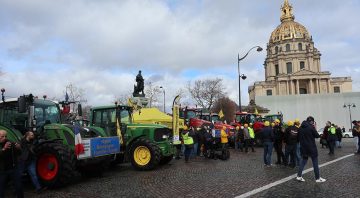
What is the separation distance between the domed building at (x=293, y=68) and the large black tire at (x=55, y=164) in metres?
117

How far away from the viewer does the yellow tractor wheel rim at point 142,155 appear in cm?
1462

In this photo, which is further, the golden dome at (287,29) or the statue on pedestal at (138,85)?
the golden dome at (287,29)

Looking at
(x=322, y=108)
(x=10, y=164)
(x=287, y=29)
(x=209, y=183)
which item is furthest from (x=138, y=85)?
(x=287, y=29)

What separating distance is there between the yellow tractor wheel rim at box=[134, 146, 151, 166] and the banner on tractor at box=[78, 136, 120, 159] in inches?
60.2

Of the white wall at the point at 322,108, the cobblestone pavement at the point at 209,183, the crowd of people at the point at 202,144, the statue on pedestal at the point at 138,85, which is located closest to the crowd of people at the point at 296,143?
the cobblestone pavement at the point at 209,183

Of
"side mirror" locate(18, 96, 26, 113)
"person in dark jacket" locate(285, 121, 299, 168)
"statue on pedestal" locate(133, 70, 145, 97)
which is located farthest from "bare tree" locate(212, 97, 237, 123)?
"side mirror" locate(18, 96, 26, 113)

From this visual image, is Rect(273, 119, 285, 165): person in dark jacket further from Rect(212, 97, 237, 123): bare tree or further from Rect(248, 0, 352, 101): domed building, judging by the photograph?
Rect(248, 0, 352, 101): domed building

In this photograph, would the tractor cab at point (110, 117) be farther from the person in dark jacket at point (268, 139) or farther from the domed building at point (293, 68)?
the domed building at point (293, 68)

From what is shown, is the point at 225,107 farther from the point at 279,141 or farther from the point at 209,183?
the point at 209,183

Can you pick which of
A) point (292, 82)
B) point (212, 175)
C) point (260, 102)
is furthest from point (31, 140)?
point (292, 82)

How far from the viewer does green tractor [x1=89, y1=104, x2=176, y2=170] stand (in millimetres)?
14609

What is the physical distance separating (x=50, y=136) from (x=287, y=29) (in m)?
127

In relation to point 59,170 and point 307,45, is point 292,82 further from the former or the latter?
point 59,170

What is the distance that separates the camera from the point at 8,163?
27.2 ft
